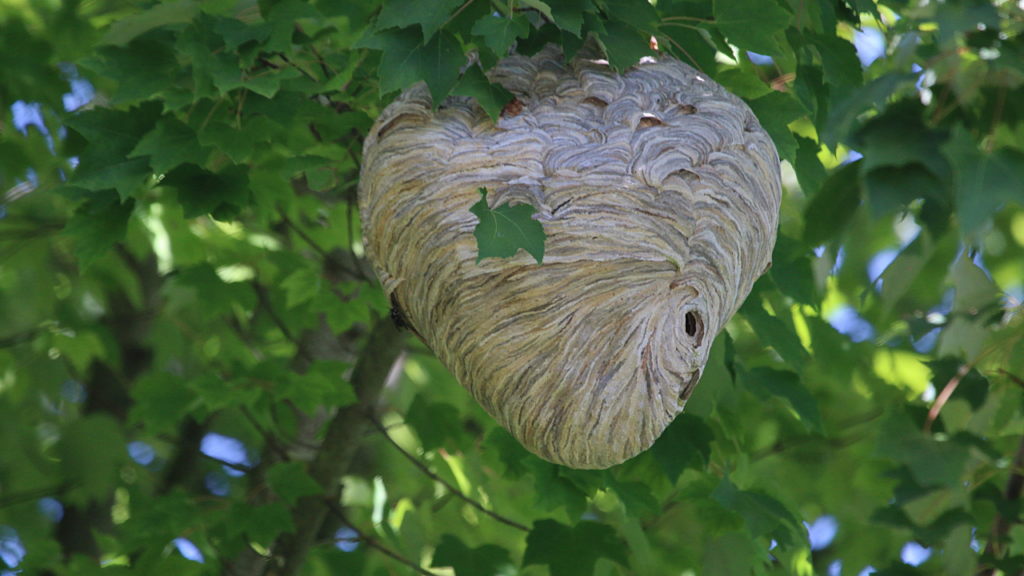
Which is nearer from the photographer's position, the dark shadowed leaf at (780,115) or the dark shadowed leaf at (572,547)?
the dark shadowed leaf at (780,115)

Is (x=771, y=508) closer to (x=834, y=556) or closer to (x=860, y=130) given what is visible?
(x=860, y=130)

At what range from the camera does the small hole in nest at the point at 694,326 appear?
1862mm

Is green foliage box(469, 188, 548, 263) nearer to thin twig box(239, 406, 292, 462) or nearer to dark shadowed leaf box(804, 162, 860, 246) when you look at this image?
dark shadowed leaf box(804, 162, 860, 246)

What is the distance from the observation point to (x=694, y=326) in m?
1.88

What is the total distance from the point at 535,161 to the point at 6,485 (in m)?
4.06

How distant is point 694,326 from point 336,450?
1759 millimetres

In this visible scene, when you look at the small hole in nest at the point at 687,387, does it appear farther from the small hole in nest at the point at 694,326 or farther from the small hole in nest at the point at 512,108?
the small hole in nest at the point at 512,108

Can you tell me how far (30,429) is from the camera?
4703mm

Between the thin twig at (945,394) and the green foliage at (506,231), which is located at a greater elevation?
the green foliage at (506,231)

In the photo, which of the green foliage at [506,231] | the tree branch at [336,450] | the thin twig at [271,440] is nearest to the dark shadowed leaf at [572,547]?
the tree branch at [336,450]

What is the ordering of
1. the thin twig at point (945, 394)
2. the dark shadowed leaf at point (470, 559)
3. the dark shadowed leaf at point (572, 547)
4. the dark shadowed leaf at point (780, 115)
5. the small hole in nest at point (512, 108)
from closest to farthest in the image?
the small hole in nest at point (512, 108) → the thin twig at point (945, 394) → the dark shadowed leaf at point (780, 115) → the dark shadowed leaf at point (572, 547) → the dark shadowed leaf at point (470, 559)

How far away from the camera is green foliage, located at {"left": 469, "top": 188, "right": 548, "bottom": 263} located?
1.66m

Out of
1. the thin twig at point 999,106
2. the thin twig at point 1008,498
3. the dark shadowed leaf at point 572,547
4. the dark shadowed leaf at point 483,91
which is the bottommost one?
the dark shadowed leaf at point 572,547

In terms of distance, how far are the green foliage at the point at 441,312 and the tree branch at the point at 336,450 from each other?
0.01 metres
